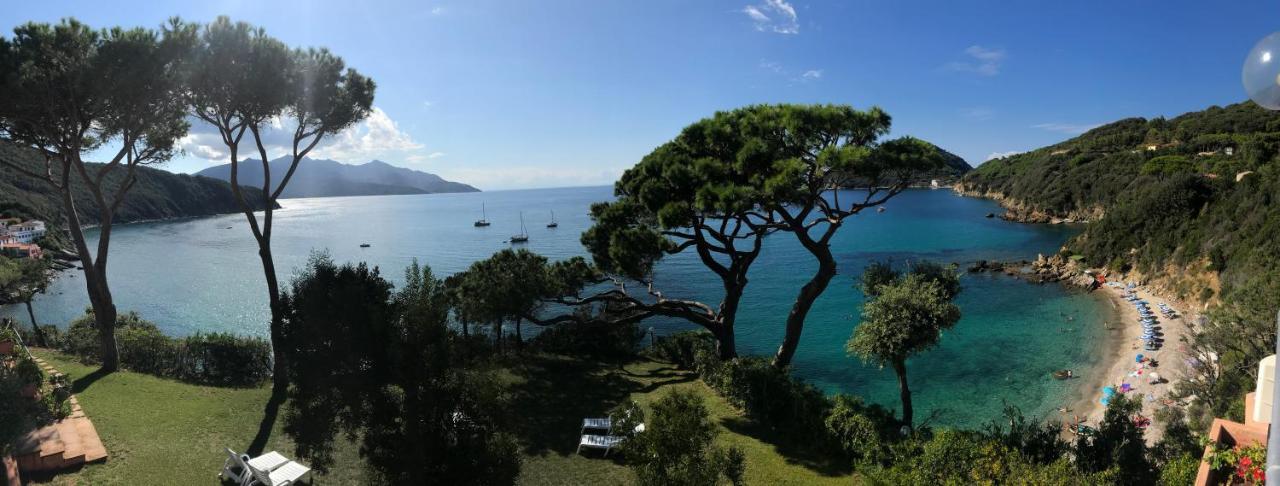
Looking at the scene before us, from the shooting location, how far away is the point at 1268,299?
1633 centimetres

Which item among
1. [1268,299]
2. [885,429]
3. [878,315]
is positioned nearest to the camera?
[885,429]

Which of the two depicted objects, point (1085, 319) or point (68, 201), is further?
point (1085, 319)

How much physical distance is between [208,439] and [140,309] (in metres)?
44.1

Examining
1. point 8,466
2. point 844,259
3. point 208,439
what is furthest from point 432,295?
point 844,259

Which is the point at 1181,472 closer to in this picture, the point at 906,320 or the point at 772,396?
the point at 906,320

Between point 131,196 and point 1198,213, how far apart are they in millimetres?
198939

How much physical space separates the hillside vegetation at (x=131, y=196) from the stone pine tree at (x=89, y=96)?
67.6 m

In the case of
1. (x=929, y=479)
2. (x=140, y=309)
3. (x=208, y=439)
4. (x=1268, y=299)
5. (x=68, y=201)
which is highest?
(x=68, y=201)

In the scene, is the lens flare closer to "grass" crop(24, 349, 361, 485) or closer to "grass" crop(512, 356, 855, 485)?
"grass" crop(512, 356, 855, 485)

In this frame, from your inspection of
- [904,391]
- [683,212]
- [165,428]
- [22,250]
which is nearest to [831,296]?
[904,391]

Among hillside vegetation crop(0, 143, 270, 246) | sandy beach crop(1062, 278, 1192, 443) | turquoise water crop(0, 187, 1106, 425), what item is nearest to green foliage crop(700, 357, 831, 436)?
turquoise water crop(0, 187, 1106, 425)

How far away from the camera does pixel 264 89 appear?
15.7 metres

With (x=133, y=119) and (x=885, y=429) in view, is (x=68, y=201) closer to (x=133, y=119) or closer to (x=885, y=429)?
(x=133, y=119)

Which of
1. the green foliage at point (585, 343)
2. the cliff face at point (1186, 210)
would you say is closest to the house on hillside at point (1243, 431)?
the cliff face at point (1186, 210)
